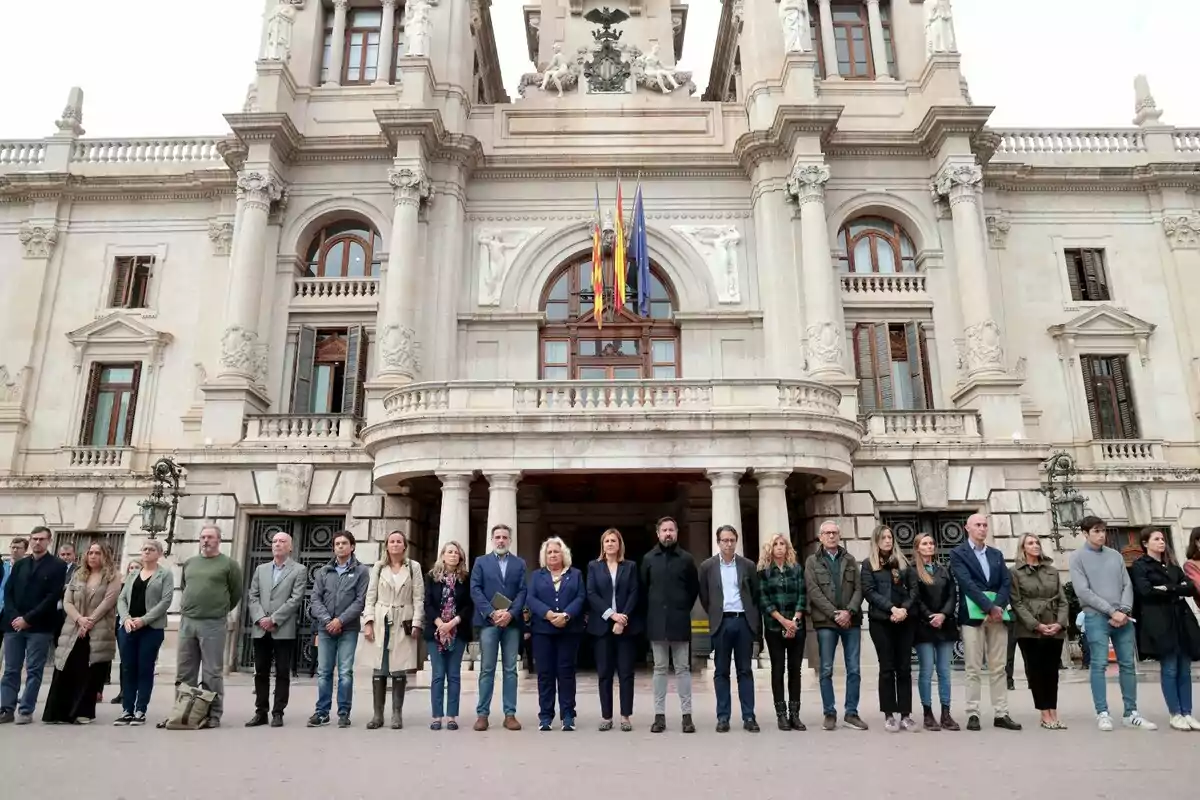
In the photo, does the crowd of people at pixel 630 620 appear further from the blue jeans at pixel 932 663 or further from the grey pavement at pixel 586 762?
the grey pavement at pixel 586 762

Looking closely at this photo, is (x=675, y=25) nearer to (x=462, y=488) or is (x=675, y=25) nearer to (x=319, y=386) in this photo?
(x=319, y=386)

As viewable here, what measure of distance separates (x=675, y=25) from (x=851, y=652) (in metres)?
26.1

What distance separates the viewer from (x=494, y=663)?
986 cm

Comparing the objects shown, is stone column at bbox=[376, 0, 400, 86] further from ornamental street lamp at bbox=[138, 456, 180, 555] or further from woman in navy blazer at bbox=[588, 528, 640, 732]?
woman in navy blazer at bbox=[588, 528, 640, 732]

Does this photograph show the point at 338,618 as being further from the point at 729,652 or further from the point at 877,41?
the point at 877,41

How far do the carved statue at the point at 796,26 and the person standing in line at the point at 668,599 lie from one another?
18.3 m

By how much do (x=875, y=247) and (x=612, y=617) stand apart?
17.2 meters

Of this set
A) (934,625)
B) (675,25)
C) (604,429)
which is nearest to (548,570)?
(934,625)

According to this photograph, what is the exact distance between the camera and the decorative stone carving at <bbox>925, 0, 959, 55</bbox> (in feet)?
79.3

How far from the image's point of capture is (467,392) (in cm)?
1756

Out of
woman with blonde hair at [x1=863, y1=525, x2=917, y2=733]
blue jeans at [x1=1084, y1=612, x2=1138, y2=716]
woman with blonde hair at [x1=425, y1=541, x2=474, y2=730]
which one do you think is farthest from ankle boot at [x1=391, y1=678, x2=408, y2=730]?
blue jeans at [x1=1084, y1=612, x2=1138, y2=716]

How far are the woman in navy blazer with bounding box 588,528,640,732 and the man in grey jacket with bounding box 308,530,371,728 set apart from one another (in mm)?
2653

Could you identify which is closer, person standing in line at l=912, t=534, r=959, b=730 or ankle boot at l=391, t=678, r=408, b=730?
person standing in line at l=912, t=534, r=959, b=730

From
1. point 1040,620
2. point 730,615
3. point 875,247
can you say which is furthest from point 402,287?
point 1040,620
